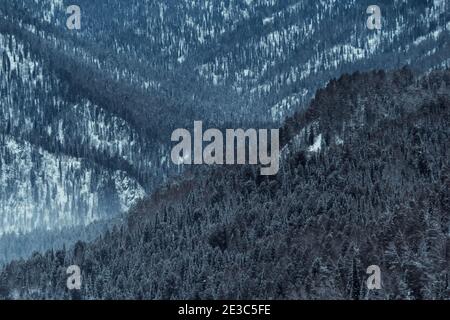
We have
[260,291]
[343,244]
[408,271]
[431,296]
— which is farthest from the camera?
[343,244]

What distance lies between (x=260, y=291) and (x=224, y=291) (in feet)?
23.4

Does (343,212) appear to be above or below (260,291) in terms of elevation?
above

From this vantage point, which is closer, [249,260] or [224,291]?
[224,291]

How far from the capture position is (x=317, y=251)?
17662 cm

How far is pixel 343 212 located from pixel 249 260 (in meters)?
21.8
